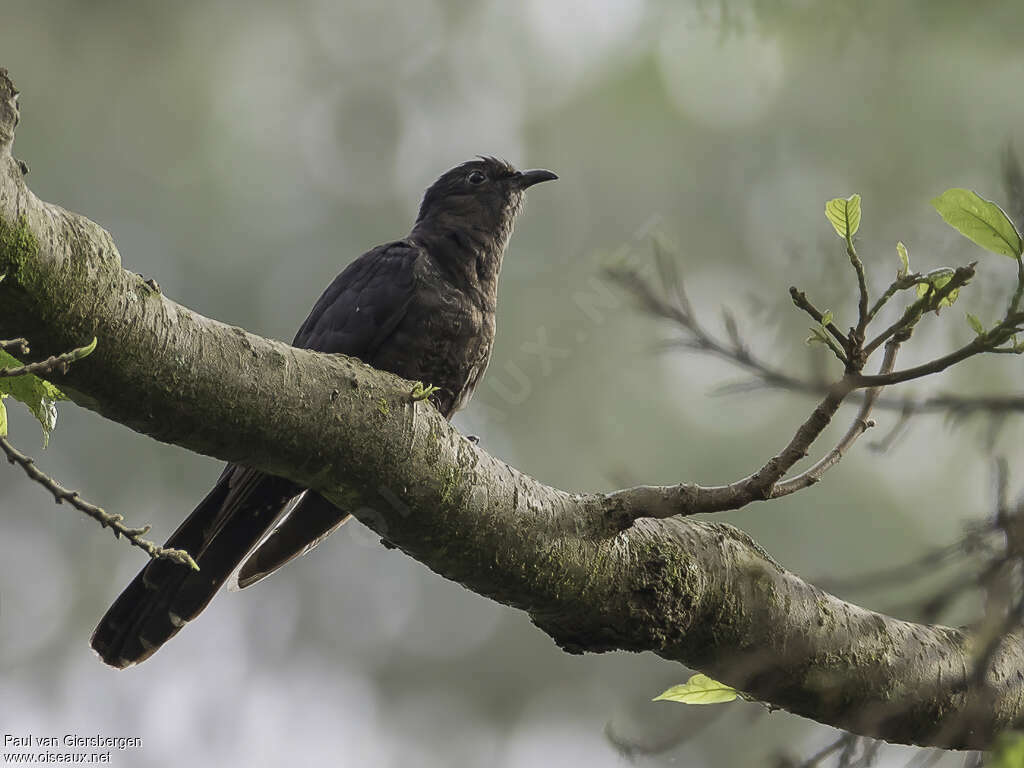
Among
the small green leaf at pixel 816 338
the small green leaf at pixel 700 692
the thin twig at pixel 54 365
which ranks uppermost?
the small green leaf at pixel 816 338

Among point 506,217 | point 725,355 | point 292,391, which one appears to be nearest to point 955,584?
point 725,355

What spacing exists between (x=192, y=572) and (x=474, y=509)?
1.44m

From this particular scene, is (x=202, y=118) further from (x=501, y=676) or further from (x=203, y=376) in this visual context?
(x=203, y=376)

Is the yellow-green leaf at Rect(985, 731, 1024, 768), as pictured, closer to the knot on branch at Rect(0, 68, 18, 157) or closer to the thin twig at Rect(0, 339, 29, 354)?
the thin twig at Rect(0, 339, 29, 354)

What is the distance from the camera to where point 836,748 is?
4.32 feet

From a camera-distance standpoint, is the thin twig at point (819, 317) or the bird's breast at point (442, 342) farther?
the bird's breast at point (442, 342)

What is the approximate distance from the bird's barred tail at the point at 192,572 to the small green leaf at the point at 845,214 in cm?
188

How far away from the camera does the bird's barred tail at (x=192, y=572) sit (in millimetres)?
3326

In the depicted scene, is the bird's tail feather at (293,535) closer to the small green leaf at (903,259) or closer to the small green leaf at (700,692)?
the small green leaf at (700,692)

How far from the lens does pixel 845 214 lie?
7.05ft

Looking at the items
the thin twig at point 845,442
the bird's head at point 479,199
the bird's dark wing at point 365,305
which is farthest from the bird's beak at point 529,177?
the thin twig at point 845,442

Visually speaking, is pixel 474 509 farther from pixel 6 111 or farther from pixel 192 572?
pixel 192 572

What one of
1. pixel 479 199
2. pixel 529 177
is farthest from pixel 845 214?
pixel 529 177

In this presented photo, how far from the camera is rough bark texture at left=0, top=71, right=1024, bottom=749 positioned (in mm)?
1851
